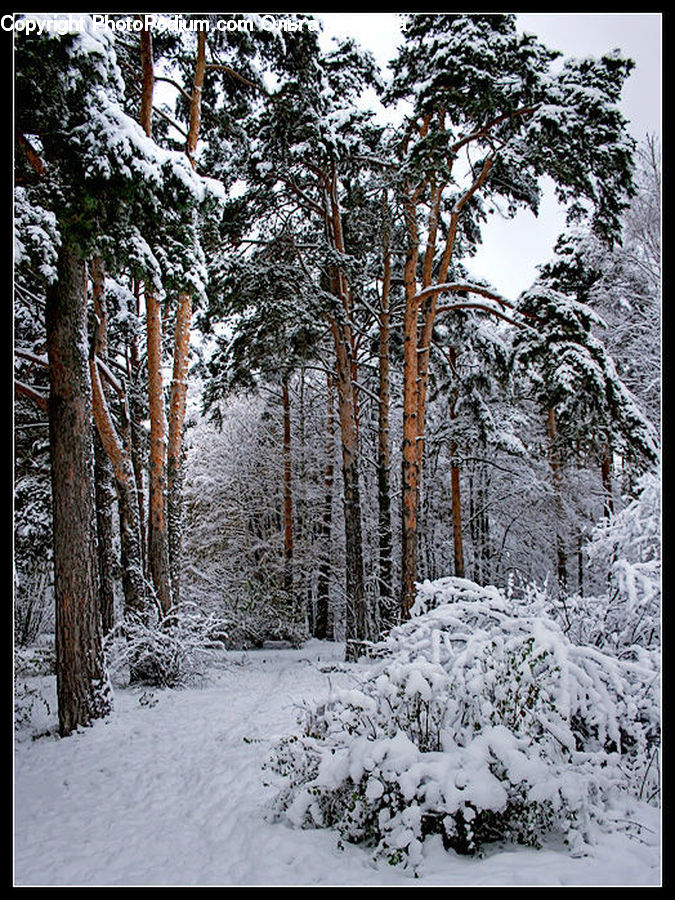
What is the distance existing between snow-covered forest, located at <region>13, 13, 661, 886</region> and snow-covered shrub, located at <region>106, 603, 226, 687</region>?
73 millimetres

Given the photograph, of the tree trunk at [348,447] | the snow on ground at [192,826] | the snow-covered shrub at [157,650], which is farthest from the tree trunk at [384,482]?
the snow on ground at [192,826]

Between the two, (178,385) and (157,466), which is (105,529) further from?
(178,385)

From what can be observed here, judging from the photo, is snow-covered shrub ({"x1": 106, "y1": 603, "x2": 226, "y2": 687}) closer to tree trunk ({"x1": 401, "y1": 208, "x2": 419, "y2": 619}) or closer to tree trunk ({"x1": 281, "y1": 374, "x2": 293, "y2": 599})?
tree trunk ({"x1": 401, "y1": 208, "x2": 419, "y2": 619})

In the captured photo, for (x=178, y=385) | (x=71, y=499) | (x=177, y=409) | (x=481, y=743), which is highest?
(x=178, y=385)

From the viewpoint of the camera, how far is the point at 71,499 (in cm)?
623

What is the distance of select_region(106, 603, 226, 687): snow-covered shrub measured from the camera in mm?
8539

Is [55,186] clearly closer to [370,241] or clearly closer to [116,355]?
[370,241]

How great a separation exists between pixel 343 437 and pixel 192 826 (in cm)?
760

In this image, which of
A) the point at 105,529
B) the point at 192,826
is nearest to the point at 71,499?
the point at 192,826

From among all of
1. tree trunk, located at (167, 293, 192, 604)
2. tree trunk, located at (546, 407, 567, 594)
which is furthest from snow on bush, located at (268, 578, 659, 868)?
tree trunk, located at (546, 407, 567, 594)

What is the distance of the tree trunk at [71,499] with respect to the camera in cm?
618

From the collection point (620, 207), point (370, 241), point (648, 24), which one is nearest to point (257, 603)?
point (370, 241)

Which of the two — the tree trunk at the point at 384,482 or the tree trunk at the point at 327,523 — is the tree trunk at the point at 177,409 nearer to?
the tree trunk at the point at 384,482

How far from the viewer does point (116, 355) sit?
46.7ft
